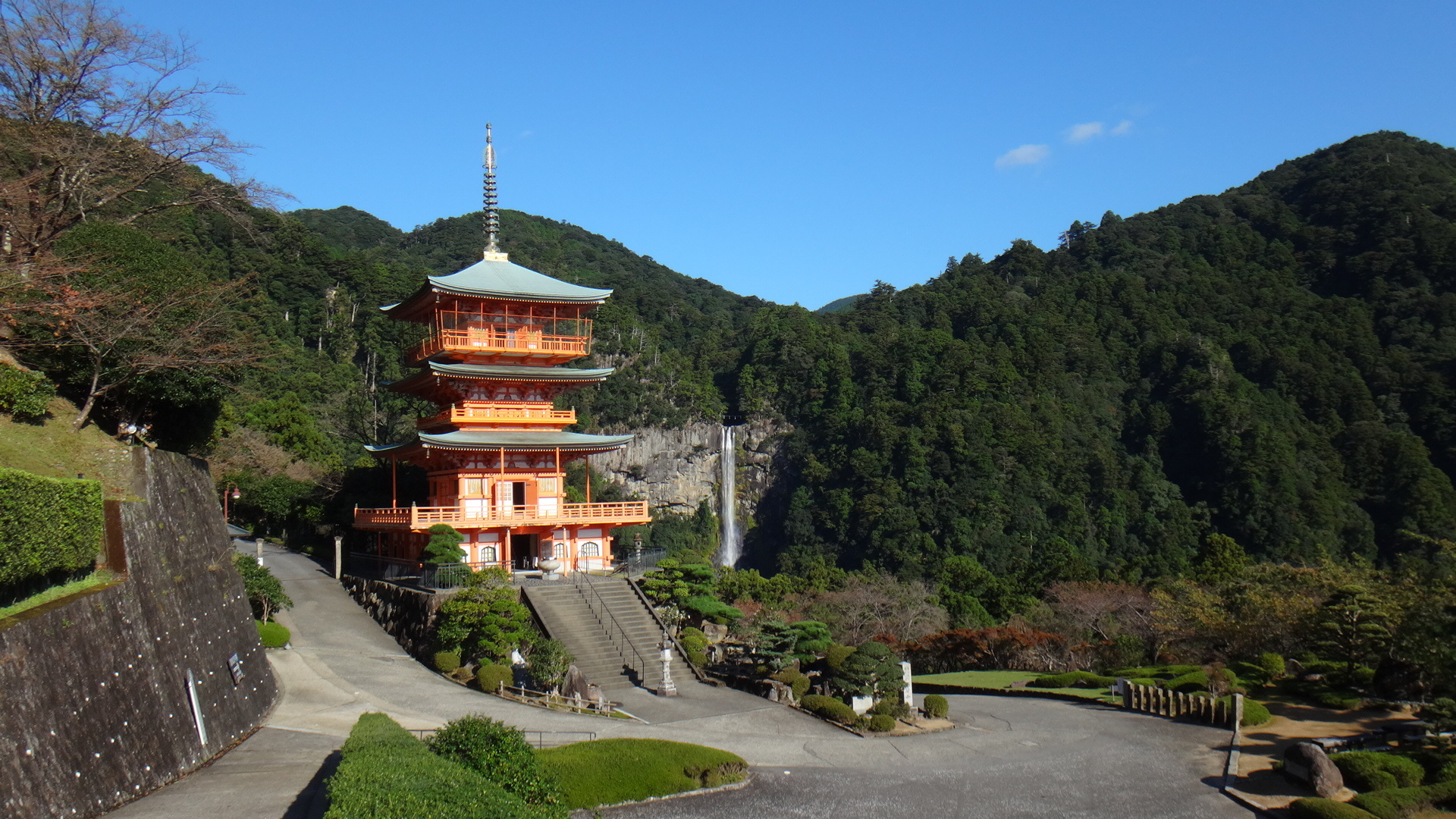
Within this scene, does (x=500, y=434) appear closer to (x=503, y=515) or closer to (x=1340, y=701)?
(x=503, y=515)

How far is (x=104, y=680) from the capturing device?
35.4ft

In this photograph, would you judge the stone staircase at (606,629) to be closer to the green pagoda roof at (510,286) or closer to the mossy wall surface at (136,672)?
the mossy wall surface at (136,672)

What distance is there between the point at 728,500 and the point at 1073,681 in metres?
51.9

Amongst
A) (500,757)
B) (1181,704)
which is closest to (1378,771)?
(1181,704)

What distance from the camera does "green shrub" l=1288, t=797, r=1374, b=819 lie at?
38.9 feet

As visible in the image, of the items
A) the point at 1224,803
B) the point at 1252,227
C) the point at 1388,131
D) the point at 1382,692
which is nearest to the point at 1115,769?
the point at 1224,803

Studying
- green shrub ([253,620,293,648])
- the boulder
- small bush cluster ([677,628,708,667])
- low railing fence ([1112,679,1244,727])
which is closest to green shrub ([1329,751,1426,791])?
the boulder

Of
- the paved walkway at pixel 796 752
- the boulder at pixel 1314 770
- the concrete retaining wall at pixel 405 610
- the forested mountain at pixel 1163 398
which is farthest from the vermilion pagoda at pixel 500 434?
the forested mountain at pixel 1163 398

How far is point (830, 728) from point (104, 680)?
11.0m

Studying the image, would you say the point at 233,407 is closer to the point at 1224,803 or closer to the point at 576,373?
the point at 576,373

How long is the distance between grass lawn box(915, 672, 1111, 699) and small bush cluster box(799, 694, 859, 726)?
6.62m

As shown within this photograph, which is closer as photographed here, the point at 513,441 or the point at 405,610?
the point at 405,610

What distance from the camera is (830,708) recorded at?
17938 mm

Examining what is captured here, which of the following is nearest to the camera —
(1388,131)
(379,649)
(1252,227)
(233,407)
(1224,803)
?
(1224,803)
